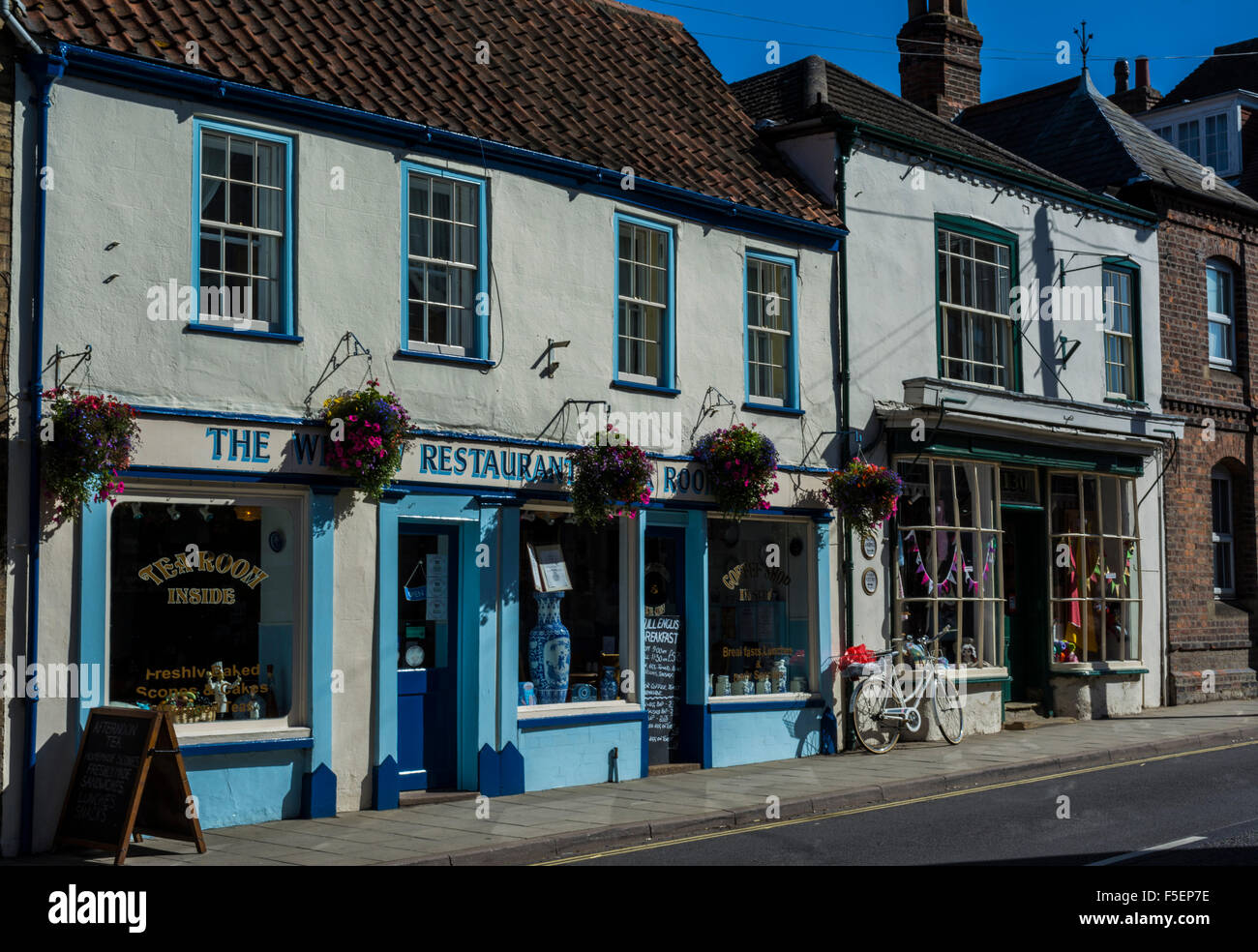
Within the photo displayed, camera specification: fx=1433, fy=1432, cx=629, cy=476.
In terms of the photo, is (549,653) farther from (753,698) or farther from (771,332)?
(771,332)

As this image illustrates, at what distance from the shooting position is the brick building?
2166cm

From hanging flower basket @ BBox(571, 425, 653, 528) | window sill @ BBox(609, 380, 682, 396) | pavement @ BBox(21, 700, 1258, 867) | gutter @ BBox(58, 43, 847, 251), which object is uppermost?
gutter @ BBox(58, 43, 847, 251)

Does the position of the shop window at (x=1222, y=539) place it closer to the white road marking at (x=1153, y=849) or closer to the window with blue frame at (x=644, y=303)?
the window with blue frame at (x=644, y=303)

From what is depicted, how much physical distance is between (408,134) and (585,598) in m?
4.82

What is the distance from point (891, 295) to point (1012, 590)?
16.0 ft

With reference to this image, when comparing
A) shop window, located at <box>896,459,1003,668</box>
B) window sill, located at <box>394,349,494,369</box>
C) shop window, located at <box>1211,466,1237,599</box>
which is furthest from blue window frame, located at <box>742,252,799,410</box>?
shop window, located at <box>1211,466,1237,599</box>

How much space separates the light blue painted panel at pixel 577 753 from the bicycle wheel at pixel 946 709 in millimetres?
4250

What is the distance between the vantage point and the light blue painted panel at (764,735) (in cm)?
1530

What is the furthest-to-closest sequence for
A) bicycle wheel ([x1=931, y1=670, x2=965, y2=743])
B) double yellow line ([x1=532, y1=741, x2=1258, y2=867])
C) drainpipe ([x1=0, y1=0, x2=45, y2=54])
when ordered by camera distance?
1. bicycle wheel ([x1=931, y1=670, x2=965, y2=743])
2. double yellow line ([x1=532, y1=741, x2=1258, y2=867])
3. drainpipe ([x1=0, y1=0, x2=45, y2=54])

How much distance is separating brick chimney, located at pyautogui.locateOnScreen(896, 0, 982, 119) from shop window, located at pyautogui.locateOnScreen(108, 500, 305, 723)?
1669cm

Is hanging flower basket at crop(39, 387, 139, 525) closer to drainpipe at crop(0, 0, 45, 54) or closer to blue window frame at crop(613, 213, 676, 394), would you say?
drainpipe at crop(0, 0, 45, 54)

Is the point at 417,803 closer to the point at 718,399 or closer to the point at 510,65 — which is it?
the point at 718,399

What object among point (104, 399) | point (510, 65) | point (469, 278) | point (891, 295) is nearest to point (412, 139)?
point (469, 278)

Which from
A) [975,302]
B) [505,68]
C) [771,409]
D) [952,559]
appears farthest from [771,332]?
[505,68]
